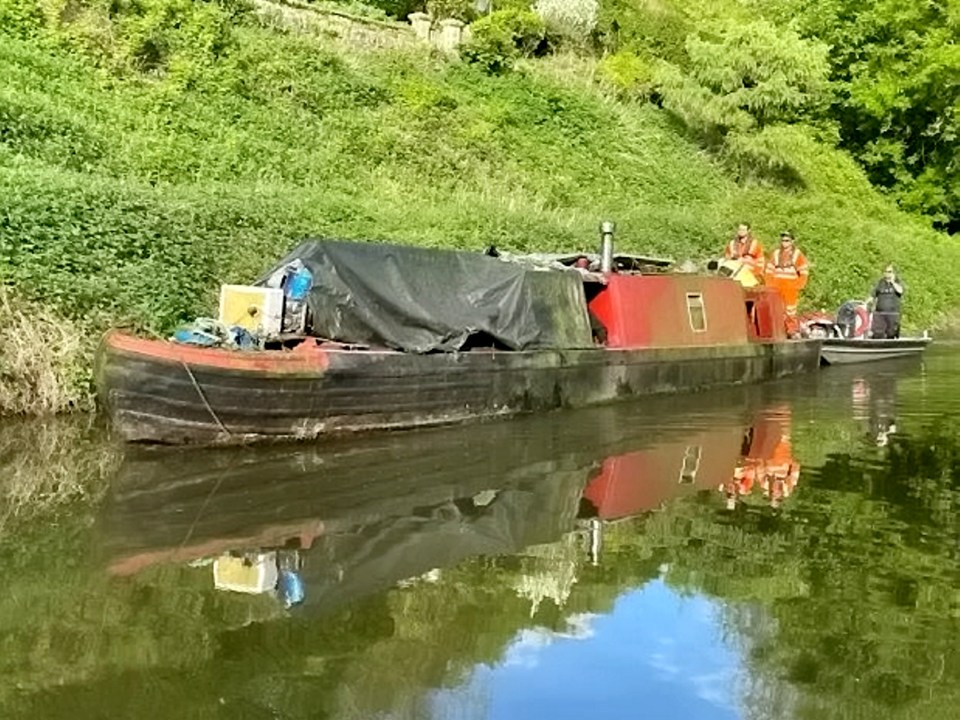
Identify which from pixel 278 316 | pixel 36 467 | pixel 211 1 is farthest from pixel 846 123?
pixel 36 467

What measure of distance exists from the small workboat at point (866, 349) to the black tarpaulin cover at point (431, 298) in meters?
7.37

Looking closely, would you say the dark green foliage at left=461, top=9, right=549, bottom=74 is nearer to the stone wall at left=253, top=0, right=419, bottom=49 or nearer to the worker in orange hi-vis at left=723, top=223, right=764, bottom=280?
the stone wall at left=253, top=0, right=419, bottom=49

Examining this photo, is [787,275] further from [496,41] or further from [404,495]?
[496,41]

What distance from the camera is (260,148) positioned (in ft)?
60.8

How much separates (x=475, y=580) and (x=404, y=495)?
2228 mm

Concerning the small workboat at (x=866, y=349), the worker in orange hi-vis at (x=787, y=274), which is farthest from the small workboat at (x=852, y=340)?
the worker in orange hi-vis at (x=787, y=274)

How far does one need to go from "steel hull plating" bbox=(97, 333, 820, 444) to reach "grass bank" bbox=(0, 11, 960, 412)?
4.88 ft

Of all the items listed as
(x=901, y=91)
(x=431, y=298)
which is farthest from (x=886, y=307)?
(x=901, y=91)

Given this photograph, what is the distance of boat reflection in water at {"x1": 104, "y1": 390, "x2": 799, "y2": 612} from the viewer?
24.0ft

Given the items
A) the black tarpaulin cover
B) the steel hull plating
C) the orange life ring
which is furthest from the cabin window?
the orange life ring

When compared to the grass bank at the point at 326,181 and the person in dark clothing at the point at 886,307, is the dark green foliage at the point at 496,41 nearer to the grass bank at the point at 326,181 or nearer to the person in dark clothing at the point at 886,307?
the grass bank at the point at 326,181

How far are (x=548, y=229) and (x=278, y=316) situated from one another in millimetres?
8080

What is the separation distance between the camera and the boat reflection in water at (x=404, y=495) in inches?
288

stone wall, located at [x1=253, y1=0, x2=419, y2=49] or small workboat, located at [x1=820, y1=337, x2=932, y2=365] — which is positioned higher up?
stone wall, located at [x1=253, y1=0, x2=419, y2=49]
